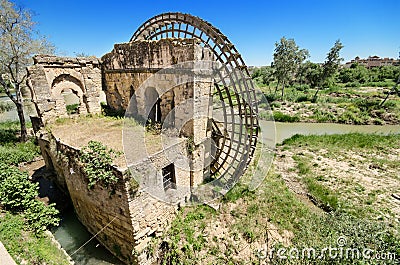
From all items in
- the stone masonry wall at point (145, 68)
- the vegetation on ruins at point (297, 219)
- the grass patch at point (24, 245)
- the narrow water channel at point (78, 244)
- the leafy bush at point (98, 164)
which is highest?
the stone masonry wall at point (145, 68)

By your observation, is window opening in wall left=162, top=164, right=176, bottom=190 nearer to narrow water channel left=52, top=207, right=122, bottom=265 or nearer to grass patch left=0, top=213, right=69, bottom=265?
narrow water channel left=52, top=207, right=122, bottom=265

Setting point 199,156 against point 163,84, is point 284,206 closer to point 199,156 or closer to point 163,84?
point 199,156

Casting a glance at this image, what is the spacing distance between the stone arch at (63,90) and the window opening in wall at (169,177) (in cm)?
767

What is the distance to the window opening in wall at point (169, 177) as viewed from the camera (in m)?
7.24

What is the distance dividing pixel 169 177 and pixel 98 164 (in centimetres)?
252

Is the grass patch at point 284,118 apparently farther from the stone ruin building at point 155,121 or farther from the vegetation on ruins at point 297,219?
the stone ruin building at point 155,121

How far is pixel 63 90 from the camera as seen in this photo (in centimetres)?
1120

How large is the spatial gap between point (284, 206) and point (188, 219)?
3636 mm

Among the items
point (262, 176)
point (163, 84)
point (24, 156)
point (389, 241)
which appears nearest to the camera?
point (389, 241)

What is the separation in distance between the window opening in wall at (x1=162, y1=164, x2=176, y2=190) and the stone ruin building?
4 cm

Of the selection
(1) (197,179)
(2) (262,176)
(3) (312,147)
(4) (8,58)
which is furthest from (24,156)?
(3) (312,147)

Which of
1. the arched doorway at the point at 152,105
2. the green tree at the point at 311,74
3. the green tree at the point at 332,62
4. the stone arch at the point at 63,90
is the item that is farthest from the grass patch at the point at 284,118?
the green tree at the point at 311,74

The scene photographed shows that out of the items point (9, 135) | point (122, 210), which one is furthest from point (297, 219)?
point (9, 135)

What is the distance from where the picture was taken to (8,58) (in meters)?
11.8
